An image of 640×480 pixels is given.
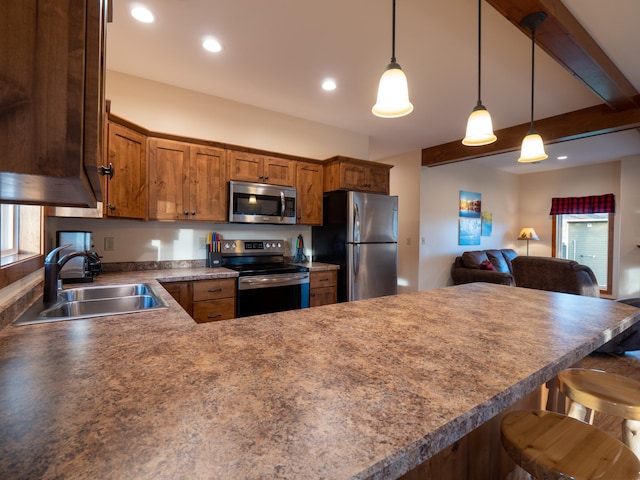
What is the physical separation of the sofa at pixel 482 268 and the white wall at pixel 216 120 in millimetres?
2887

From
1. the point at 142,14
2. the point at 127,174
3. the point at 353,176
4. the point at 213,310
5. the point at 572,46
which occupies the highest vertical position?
the point at 142,14

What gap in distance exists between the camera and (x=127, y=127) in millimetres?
2416

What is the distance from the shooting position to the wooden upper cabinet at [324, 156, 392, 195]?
11.4 feet

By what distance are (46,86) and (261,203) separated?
2.77m

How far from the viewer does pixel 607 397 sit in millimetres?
1136

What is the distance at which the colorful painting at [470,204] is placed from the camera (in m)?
5.77

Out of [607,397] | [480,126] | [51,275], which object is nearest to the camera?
[607,397]

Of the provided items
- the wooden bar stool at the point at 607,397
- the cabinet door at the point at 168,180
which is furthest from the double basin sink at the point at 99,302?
the wooden bar stool at the point at 607,397

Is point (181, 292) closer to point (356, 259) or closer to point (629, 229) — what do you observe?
point (356, 259)

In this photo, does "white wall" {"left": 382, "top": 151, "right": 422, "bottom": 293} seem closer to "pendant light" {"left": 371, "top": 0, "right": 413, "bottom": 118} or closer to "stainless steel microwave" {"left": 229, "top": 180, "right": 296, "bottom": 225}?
"stainless steel microwave" {"left": 229, "top": 180, "right": 296, "bottom": 225}

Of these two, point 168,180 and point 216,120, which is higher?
point 216,120

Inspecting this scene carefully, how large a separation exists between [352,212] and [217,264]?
1.53m

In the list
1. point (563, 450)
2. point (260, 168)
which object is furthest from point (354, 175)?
point (563, 450)

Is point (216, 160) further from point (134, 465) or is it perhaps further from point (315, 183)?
point (134, 465)
